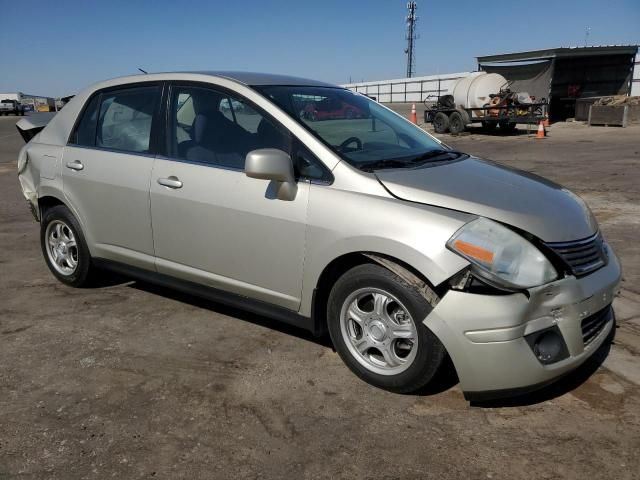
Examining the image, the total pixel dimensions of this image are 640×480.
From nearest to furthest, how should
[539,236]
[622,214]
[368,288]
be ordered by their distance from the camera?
[539,236]
[368,288]
[622,214]

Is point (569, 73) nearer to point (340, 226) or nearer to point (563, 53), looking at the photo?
point (563, 53)

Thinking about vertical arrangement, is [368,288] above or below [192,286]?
above

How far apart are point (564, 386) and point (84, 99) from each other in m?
4.04

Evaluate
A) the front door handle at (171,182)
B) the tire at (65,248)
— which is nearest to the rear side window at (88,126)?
the tire at (65,248)

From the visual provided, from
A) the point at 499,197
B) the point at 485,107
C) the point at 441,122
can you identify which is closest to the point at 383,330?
the point at 499,197

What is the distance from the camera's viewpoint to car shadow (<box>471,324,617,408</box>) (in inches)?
117

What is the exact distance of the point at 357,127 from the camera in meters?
3.83

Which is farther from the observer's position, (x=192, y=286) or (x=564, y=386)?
(x=192, y=286)

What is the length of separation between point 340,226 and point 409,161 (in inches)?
29.2

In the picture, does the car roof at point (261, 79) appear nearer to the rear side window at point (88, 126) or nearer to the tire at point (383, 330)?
the rear side window at point (88, 126)

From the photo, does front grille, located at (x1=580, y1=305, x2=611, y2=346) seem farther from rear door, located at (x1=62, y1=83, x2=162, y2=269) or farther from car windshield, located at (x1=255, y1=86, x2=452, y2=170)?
rear door, located at (x1=62, y1=83, x2=162, y2=269)

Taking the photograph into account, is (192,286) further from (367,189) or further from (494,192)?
(494,192)

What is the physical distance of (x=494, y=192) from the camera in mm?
3070

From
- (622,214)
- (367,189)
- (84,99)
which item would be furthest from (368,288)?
(622,214)
